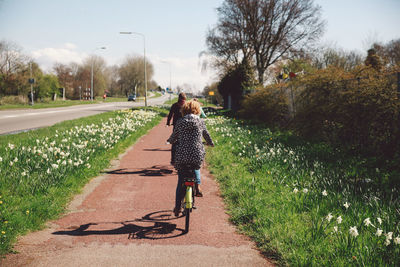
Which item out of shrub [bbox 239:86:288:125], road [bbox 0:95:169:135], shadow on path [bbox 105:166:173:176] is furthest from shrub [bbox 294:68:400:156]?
road [bbox 0:95:169:135]

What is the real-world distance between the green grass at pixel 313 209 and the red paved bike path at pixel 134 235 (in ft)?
1.07

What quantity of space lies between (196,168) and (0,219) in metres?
2.53

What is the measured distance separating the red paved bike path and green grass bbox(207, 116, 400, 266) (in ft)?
1.07

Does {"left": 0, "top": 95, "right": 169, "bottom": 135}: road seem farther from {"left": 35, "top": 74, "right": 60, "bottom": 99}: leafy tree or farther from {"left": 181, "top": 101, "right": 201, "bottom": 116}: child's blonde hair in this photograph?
{"left": 35, "top": 74, "right": 60, "bottom": 99}: leafy tree

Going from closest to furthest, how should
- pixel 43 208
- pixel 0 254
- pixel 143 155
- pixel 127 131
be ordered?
pixel 0 254, pixel 43 208, pixel 143 155, pixel 127 131

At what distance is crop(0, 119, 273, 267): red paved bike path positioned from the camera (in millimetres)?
3150

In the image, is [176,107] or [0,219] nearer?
[0,219]

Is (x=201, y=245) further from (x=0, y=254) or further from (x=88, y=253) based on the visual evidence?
(x=0, y=254)

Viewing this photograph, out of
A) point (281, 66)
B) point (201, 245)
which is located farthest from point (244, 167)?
point (281, 66)

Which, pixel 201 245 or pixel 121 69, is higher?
pixel 121 69

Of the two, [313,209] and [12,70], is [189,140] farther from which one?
[12,70]

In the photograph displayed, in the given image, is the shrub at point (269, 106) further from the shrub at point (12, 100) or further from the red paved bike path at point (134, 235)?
the shrub at point (12, 100)

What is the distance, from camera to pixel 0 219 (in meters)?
3.65

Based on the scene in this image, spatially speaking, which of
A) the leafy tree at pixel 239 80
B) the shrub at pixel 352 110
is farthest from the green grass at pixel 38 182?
the leafy tree at pixel 239 80
